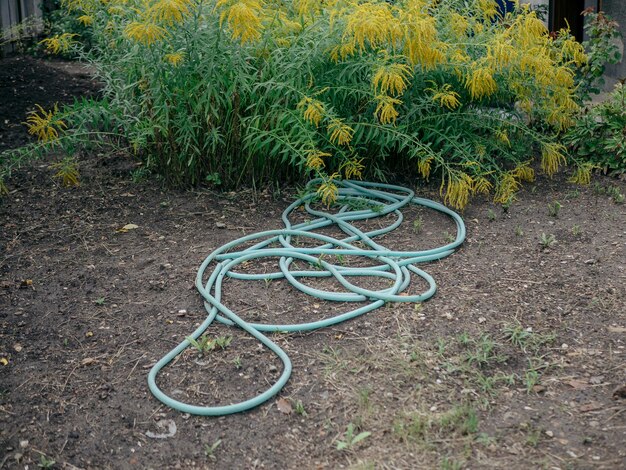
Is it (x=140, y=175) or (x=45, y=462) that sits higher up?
(x=140, y=175)

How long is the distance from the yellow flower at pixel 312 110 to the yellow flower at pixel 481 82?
2.75 feet

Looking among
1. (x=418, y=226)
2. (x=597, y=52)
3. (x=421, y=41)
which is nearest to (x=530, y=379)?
(x=418, y=226)

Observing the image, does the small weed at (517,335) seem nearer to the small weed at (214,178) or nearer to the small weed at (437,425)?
the small weed at (437,425)

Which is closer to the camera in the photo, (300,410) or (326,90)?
(300,410)

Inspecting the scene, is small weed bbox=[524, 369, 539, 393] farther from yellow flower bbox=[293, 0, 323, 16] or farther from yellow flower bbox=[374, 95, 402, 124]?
yellow flower bbox=[293, 0, 323, 16]

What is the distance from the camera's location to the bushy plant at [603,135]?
503 centimetres

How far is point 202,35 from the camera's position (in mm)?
4406

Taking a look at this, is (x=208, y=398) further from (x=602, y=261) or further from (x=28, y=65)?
(x=28, y=65)

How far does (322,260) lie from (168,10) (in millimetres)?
1475

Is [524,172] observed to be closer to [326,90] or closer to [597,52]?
[597,52]

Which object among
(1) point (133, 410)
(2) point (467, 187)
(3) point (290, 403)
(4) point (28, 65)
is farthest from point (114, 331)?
(4) point (28, 65)

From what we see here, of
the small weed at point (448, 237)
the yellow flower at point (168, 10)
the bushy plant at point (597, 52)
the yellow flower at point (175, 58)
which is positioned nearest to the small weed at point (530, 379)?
the small weed at point (448, 237)

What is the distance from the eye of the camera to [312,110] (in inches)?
163

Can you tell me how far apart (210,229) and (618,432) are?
98.4 inches
